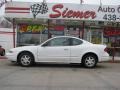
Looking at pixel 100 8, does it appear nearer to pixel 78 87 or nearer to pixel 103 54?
pixel 103 54

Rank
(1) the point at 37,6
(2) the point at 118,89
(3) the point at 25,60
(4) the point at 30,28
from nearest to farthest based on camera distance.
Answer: (2) the point at 118,89 → (3) the point at 25,60 → (1) the point at 37,6 → (4) the point at 30,28

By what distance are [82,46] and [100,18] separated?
19.0 ft

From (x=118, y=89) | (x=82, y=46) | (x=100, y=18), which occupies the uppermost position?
(x=100, y=18)

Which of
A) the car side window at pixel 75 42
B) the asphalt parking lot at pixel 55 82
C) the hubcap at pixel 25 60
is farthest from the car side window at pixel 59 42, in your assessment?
the asphalt parking lot at pixel 55 82

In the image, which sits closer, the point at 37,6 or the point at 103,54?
the point at 103,54

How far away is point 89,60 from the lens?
17.0 meters

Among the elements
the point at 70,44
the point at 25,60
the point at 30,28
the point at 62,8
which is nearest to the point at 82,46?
the point at 70,44

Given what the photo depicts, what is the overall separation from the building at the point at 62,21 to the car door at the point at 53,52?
527 cm

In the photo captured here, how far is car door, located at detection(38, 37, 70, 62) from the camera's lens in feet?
55.3

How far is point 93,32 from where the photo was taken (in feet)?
85.7

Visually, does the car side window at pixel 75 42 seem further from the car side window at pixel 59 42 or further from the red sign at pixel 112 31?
the red sign at pixel 112 31

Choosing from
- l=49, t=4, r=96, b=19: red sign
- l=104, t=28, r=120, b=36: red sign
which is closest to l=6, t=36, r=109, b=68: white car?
l=49, t=4, r=96, b=19: red sign

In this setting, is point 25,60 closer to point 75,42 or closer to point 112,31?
point 75,42

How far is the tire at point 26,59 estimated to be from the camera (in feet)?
55.5
